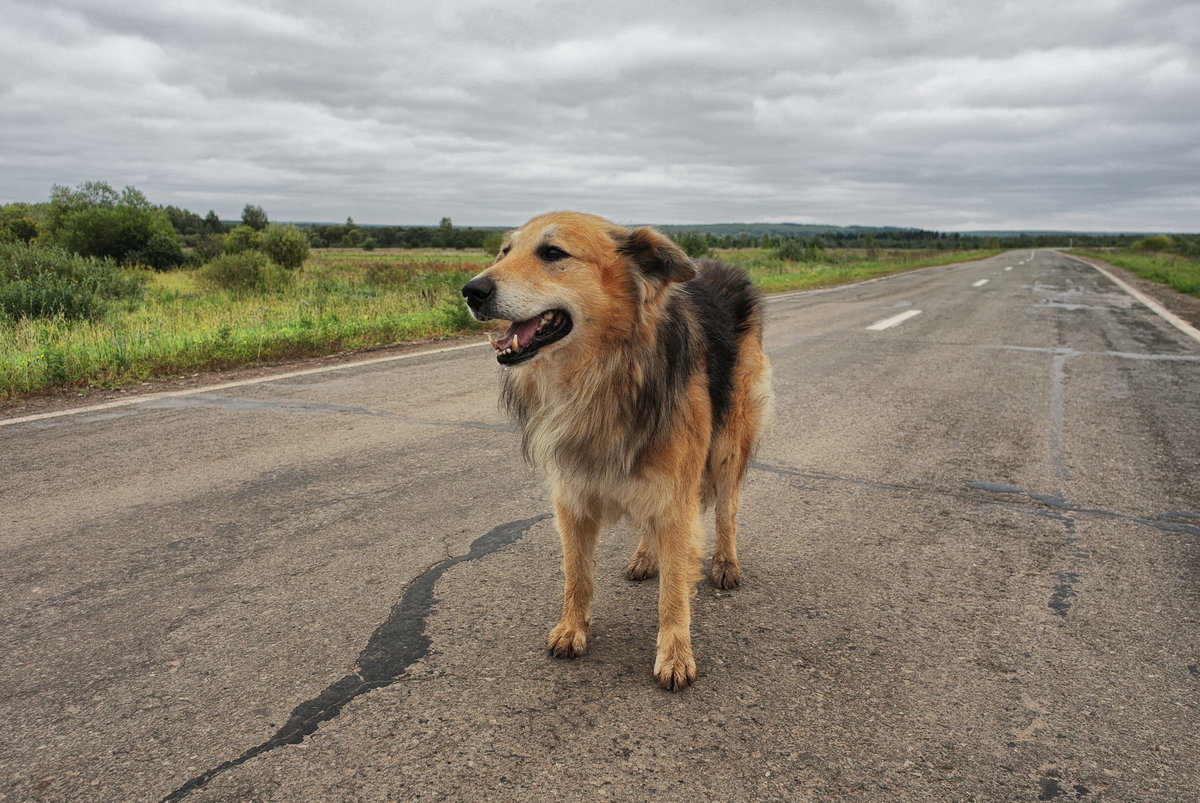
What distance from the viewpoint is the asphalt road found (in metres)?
2.29

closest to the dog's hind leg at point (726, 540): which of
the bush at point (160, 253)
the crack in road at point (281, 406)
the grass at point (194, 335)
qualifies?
the crack in road at point (281, 406)

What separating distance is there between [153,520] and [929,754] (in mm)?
4083

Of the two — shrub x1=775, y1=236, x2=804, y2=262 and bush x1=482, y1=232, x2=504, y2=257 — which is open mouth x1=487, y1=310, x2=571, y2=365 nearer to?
bush x1=482, y1=232, x2=504, y2=257

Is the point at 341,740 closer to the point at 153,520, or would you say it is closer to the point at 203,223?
the point at 153,520

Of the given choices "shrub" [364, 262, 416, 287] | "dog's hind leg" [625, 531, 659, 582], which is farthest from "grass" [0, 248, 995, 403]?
"shrub" [364, 262, 416, 287]

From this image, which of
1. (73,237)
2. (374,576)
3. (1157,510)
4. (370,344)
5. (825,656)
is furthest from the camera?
(73,237)

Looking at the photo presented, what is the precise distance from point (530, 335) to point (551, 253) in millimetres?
362

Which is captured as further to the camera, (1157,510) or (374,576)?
(1157,510)

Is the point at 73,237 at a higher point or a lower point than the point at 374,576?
higher

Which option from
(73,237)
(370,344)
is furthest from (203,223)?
(370,344)

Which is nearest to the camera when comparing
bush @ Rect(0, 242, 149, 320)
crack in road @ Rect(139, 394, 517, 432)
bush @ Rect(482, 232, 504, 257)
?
bush @ Rect(482, 232, 504, 257)

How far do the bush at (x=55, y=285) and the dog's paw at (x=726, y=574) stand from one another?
40.6ft

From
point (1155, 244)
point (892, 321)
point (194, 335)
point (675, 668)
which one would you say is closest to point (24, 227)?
point (194, 335)

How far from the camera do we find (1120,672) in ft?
9.27
